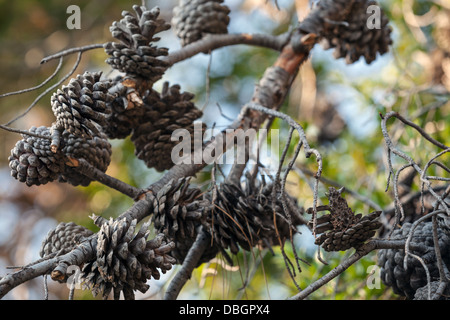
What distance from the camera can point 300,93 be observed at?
1.98 meters

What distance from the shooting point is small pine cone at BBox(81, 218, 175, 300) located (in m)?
0.65

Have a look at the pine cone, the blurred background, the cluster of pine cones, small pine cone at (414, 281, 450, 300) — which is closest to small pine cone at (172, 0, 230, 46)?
the cluster of pine cones

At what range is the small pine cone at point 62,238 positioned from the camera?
0.73 meters

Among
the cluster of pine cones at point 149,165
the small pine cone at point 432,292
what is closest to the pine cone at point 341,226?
the cluster of pine cones at point 149,165

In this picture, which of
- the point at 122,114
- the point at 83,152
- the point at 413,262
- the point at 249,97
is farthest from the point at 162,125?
the point at 249,97

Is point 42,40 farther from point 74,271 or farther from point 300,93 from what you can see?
point 74,271

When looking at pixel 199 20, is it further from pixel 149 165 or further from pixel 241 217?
pixel 241 217

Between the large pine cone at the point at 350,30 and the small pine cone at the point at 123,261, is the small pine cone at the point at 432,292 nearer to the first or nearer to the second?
the small pine cone at the point at 123,261

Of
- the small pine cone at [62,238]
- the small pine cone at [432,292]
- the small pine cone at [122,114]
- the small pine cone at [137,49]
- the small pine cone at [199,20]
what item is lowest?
the small pine cone at [432,292]

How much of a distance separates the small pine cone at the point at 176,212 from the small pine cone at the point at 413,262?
1.02ft

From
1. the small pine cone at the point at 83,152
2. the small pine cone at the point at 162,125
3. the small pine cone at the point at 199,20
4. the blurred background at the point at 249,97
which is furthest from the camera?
the blurred background at the point at 249,97

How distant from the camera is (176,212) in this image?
763 mm

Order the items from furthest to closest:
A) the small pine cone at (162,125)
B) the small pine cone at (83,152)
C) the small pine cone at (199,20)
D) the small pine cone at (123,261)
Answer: the small pine cone at (199,20), the small pine cone at (162,125), the small pine cone at (83,152), the small pine cone at (123,261)
